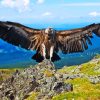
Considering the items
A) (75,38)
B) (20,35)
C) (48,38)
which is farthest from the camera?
(75,38)

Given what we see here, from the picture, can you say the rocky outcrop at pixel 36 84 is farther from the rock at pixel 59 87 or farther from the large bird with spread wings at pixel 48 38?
the large bird with spread wings at pixel 48 38

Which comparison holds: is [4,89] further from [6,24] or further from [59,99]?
[59,99]

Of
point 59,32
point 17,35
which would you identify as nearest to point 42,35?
point 59,32

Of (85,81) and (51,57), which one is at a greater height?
(51,57)

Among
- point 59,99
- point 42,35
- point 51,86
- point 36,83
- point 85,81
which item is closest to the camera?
point 59,99

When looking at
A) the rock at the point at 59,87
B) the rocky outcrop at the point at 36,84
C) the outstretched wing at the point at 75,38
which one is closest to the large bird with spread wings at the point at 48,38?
the outstretched wing at the point at 75,38

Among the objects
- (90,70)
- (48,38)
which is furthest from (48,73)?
(90,70)

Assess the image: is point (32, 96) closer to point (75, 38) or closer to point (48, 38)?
point (48, 38)
